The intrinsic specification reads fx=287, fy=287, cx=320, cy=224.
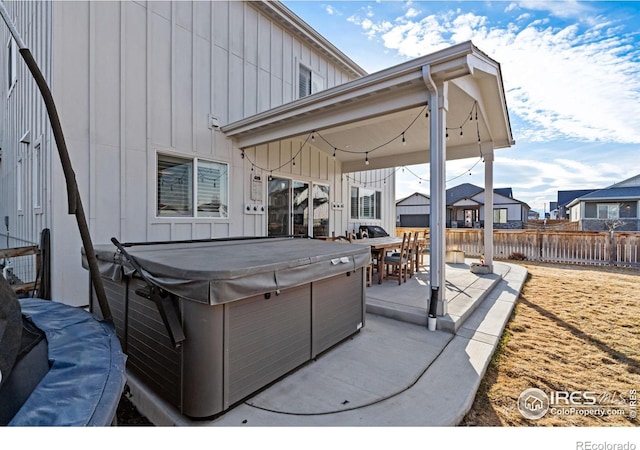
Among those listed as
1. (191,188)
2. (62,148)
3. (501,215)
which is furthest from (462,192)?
(62,148)

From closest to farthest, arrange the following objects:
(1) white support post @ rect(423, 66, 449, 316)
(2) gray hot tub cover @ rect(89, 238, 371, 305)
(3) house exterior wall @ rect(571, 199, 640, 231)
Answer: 1. (2) gray hot tub cover @ rect(89, 238, 371, 305)
2. (1) white support post @ rect(423, 66, 449, 316)
3. (3) house exterior wall @ rect(571, 199, 640, 231)

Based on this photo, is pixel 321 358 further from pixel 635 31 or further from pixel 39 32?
pixel 39 32

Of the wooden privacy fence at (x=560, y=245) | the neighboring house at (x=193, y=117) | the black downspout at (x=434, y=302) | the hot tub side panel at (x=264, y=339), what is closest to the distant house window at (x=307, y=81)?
the neighboring house at (x=193, y=117)

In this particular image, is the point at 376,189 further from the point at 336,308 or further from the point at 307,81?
the point at 336,308

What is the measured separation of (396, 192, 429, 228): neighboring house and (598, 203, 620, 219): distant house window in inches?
509

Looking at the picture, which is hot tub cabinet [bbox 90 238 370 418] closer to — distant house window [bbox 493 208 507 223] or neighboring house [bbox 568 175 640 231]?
neighboring house [bbox 568 175 640 231]

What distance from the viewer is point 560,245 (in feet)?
32.2

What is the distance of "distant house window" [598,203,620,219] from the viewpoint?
674 inches

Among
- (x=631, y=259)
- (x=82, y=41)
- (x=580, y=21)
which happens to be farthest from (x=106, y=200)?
(x=631, y=259)

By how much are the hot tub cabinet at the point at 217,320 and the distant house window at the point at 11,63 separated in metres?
6.23

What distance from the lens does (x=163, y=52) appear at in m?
4.80

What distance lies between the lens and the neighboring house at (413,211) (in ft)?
95.8

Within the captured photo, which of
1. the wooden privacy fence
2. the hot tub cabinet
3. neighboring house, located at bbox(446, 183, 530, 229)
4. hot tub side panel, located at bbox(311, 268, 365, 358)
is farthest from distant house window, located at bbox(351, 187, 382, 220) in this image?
neighboring house, located at bbox(446, 183, 530, 229)

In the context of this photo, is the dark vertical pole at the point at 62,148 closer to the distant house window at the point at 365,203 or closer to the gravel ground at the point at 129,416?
the gravel ground at the point at 129,416
